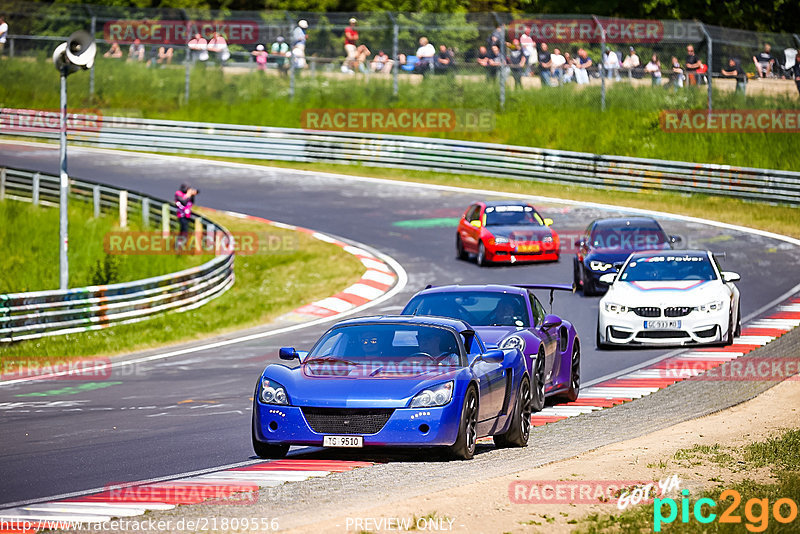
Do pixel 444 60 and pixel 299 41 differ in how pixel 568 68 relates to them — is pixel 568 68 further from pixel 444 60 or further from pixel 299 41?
pixel 299 41

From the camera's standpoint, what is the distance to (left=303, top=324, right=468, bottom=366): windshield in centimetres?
1096

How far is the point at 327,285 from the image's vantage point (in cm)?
2728

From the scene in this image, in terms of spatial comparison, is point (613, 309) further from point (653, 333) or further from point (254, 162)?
point (254, 162)

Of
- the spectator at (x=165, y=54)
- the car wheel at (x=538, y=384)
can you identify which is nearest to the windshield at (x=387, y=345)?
the car wheel at (x=538, y=384)

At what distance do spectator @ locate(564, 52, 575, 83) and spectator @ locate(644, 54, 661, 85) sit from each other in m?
2.24

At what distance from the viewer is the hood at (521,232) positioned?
88.6ft

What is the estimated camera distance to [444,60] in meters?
40.5

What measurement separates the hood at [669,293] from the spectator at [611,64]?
20245 millimetres

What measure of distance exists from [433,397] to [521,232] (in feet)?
56.2

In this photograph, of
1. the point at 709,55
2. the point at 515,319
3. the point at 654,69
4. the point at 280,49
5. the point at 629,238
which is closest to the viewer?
the point at 515,319

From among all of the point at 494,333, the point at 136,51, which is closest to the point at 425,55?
the point at 136,51

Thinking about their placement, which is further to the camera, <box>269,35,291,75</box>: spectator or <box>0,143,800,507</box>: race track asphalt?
A: <box>269,35,291,75</box>: spectator

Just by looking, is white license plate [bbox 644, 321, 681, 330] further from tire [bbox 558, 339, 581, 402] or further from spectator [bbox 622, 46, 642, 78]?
spectator [bbox 622, 46, 642, 78]

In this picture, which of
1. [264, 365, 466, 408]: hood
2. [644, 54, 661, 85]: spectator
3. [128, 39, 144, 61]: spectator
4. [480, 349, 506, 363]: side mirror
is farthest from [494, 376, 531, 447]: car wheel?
[128, 39, 144, 61]: spectator
